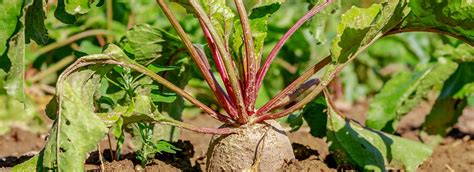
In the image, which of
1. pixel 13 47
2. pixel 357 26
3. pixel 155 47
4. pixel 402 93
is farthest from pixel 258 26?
pixel 402 93

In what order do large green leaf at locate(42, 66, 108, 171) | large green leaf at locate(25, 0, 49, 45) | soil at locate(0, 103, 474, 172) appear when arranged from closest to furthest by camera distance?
large green leaf at locate(42, 66, 108, 171) < large green leaf at locate(25, 0, 49, 45) < soil at locate(0, 103, 474, 172)

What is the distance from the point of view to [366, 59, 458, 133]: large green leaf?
12.7 feet

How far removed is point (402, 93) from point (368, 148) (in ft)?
2.79

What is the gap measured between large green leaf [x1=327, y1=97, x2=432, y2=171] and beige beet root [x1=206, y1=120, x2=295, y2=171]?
1.25 ft

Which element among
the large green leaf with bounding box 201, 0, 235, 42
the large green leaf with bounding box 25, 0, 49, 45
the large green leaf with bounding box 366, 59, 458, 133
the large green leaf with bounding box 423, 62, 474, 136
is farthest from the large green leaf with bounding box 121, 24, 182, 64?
the large green leaf with bounding box 423, 62, 474, 136

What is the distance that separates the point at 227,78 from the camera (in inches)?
113

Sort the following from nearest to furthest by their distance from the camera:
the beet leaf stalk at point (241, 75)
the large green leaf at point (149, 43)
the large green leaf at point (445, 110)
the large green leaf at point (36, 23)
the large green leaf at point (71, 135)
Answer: the large green leaf at point (71, 135)
the large green leaf at point (36, 23)
the beet leaf stalk at point (241, 75)
the large green leaf at point (149, 43)
the large green leaf at point (445, 110)

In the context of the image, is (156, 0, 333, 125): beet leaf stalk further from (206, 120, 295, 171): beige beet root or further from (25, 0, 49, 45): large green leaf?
(25, 0, 49, 45): large green leaf

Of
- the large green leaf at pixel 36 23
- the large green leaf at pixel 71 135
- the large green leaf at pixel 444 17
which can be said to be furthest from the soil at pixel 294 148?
the large green leaf at pixel 444 17

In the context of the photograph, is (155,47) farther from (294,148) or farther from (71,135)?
(71,135)

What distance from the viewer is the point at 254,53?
9.35 ft

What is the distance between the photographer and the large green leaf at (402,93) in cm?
388

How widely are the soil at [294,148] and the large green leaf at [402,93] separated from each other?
25 centimetres

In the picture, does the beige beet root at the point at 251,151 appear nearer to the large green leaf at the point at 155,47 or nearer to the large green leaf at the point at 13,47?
the large green leaf at the point at 155,47
